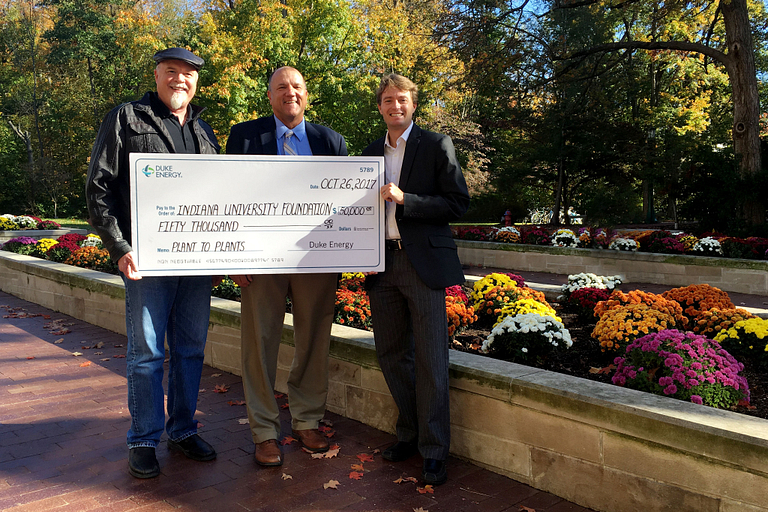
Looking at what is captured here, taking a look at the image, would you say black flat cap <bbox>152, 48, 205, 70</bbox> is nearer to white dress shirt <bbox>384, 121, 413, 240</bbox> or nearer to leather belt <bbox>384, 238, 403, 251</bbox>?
white dress shirt <bbox>384, 121, 413, 240</bbox>

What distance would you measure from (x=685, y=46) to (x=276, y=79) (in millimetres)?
15096

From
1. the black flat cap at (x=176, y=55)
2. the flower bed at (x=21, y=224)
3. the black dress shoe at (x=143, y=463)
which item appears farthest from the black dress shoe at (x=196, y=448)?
the flower bed at (x=21, y=224)

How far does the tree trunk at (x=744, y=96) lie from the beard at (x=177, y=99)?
46.6ft

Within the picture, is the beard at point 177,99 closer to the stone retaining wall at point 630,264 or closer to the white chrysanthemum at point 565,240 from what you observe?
the stone retaining wall at point 630,264

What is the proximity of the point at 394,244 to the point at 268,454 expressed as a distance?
55.3 inches

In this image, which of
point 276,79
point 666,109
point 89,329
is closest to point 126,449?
point 276,79

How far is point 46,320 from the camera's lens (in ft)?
26.6

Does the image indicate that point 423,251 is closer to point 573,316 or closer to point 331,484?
point 331,484

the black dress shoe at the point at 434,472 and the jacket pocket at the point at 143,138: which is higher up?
the jacket pocket at the point at 143,138

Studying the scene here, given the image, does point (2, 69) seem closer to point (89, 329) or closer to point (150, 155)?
point (89, 329)

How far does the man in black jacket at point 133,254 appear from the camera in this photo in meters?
3.30

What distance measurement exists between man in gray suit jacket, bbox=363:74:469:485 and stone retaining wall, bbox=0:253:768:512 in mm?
256

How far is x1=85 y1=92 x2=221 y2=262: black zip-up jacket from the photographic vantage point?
3268mm

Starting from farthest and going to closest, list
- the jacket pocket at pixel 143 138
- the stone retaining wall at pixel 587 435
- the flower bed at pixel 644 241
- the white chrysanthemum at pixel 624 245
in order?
the white chrysanthemum at pixel 624 245 → the flower bed at pixel 644 241 → the jacket pocket at pixel 143 138 → the stone retaining wall at pixel 587 435
